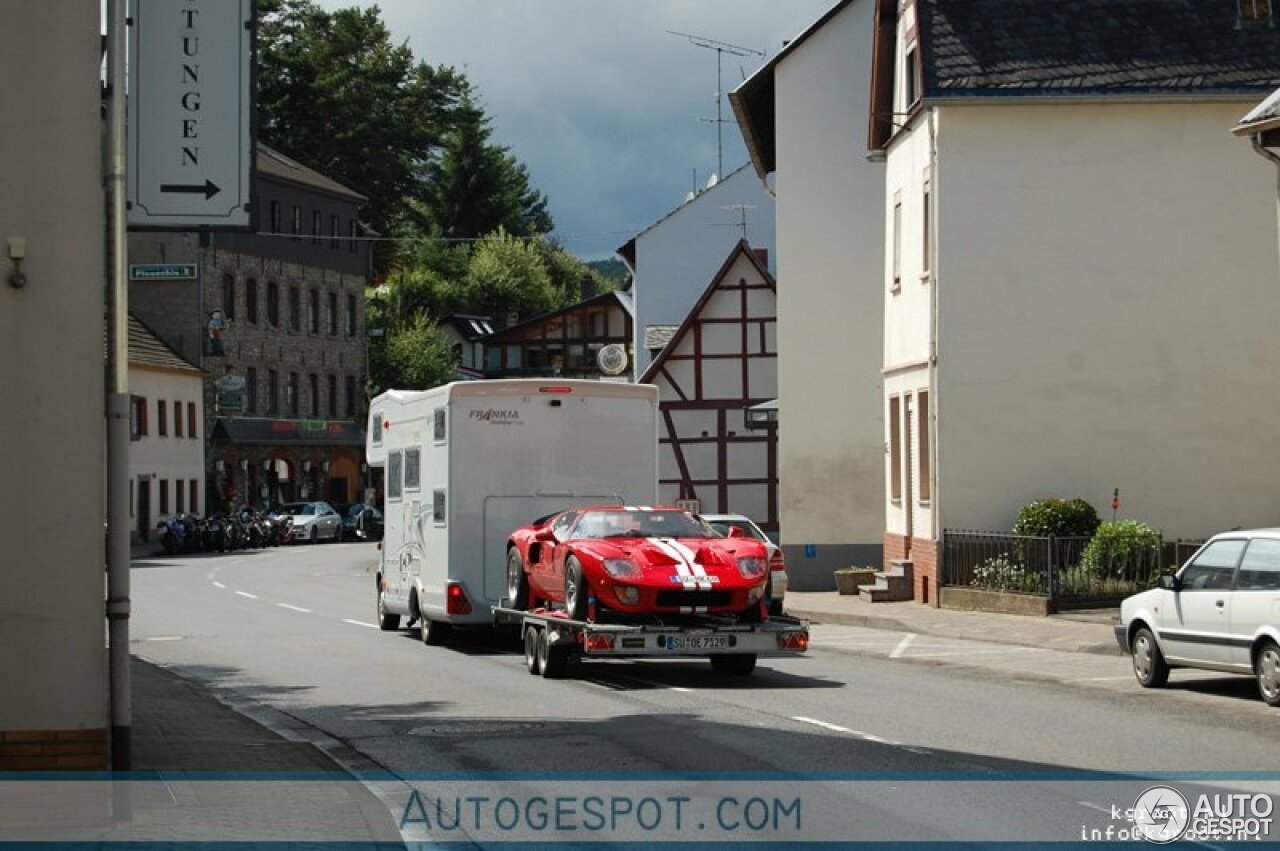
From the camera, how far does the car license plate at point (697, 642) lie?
60.6 ft

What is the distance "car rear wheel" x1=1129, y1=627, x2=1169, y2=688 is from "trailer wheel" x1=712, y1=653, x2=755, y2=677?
3709 mm

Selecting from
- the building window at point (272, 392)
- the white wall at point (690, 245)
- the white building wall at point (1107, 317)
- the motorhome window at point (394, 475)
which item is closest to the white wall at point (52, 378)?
the motorhome window at point (394, 475)

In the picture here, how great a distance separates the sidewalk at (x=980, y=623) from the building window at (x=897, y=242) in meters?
5.62

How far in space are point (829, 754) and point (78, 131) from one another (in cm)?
627

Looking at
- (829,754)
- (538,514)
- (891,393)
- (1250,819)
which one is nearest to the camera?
(1250,819)

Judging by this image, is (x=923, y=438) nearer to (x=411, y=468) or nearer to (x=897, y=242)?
(x=897, y=242)

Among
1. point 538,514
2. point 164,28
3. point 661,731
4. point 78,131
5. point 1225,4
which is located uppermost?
point 1225,4

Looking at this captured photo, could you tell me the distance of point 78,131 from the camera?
11.4 meters

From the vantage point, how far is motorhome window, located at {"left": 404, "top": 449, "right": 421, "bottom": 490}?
24.7 m

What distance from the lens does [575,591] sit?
19.1m

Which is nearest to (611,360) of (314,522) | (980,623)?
(314,522)

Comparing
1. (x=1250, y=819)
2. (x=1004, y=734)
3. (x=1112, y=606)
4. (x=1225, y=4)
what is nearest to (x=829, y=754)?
(x=1004, y=734)

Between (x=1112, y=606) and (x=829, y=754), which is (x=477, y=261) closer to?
(x=1112, y=606)

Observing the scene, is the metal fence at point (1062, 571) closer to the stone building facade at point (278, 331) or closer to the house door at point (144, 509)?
the house door at point (144, 509)
